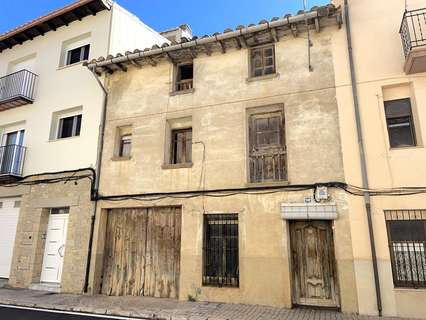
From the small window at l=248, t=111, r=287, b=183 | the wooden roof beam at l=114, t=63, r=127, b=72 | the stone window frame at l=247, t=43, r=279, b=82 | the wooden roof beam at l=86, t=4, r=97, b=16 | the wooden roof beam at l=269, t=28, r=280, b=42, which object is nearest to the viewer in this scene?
the small window at l=248, t=111, r=287, b=183

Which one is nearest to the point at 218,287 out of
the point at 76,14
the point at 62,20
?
the point at 76,14

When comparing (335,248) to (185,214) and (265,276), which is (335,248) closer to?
(265,276)

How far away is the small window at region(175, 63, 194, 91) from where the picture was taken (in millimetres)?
10298

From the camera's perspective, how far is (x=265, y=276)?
7820 millimetres

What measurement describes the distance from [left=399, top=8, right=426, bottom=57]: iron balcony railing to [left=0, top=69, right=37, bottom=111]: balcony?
488 inches

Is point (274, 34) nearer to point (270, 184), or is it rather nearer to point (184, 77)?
point (184, 77)

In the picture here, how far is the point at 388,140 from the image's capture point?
7648mm

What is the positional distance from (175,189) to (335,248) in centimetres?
443

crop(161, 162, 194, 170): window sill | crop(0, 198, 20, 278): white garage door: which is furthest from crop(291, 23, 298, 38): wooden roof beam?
crop(0, 198, 20, 278): white garage door

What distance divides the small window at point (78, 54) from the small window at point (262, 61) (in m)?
6.63

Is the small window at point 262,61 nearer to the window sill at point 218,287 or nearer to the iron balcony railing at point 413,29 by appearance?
the iron balcony railing at point 413,29

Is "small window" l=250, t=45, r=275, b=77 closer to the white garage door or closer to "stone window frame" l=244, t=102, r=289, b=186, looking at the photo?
"stone window frame" l=244, t=102, r=289, b=186

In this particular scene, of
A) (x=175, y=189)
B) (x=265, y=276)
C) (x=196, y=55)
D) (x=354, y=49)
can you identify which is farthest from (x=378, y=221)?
(x=196, y=55)

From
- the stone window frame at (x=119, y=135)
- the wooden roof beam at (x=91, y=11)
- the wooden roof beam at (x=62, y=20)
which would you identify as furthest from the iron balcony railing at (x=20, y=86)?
the stone window frame at (x=119, y=135)
